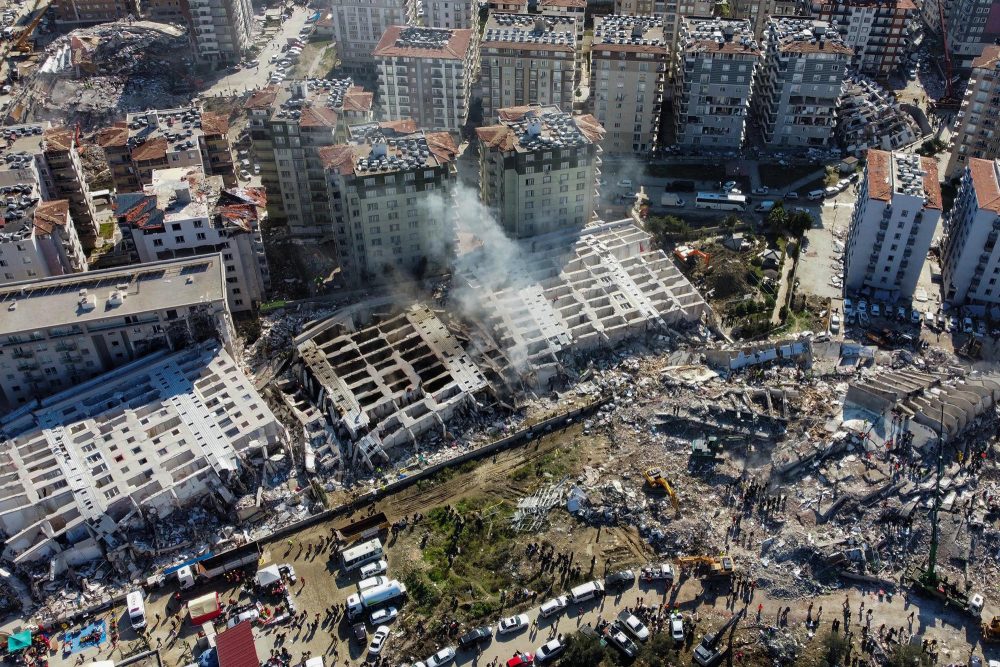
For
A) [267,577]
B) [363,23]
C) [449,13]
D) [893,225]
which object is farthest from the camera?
[449,13]

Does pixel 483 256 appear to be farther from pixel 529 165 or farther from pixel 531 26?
pixel 531 26

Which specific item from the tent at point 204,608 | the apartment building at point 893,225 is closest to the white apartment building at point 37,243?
the tent at point 204,608

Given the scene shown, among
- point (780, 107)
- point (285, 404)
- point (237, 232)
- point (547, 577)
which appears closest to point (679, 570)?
point (547, 577)

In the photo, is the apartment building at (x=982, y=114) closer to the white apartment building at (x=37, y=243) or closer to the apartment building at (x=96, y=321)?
the apartment building at (x=96, y=321)

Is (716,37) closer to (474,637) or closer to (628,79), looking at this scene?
(628,79)

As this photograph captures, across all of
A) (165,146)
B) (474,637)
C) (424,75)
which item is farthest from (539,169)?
(474,637)

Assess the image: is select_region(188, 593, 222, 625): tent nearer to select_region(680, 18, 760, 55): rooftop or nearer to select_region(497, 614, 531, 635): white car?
select_region(497, 614, 531, 635): white car
